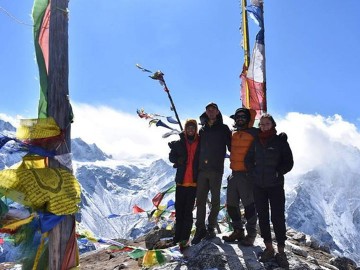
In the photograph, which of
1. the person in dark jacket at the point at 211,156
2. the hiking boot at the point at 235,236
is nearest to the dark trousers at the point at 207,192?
the person in dark jacket at the point at 211,156

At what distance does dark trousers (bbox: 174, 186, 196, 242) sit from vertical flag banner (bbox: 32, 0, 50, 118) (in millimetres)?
3541

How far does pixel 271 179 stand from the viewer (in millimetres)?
7426

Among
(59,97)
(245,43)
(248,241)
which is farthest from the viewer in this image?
(245,43)

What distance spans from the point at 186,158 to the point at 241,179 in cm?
107

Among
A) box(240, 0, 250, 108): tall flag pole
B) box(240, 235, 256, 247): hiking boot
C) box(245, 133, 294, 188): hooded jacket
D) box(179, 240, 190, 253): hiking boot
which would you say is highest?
box(240, 0, 250, 108): tall flag pole

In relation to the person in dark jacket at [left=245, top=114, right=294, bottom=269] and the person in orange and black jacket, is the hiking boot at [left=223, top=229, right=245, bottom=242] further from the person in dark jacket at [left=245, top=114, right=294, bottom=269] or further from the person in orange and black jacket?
the person in dark jacket at [left=245, top=114, right=294, bottom=269]

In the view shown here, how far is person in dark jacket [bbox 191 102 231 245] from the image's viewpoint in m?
8.26

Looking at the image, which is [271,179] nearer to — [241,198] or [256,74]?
[241,198]

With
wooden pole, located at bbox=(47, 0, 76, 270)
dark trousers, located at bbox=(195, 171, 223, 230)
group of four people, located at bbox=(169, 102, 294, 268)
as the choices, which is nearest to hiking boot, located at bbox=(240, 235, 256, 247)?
group of four people, located at bbox=(169, 102, 294, 268)

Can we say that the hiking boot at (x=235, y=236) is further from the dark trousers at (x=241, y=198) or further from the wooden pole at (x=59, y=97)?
the wooden pole at (x=59, y=97)

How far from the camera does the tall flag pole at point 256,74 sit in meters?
9.58

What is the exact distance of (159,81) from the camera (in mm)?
10617

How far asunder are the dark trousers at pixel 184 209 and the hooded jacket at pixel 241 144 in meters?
0.94

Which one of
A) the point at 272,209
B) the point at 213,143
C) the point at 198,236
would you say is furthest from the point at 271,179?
the point at 198,236
